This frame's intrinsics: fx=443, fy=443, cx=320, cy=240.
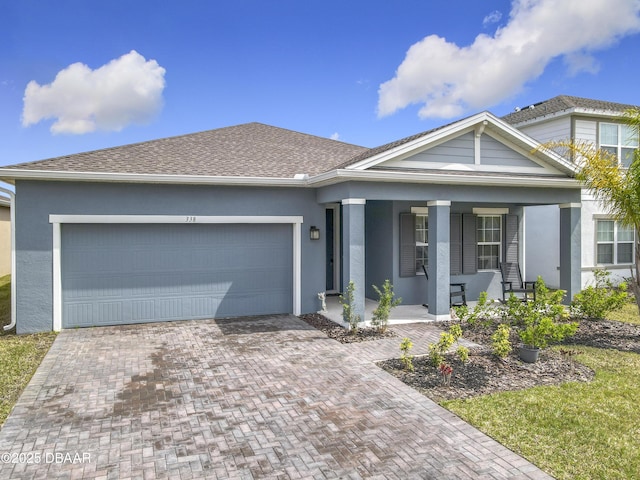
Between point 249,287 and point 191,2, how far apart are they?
8.56 metres

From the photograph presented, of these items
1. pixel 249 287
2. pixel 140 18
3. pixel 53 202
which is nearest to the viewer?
pixel 53 202

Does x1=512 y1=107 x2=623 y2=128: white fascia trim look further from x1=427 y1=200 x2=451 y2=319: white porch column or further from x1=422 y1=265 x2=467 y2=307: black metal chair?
x1=427 y1=200 x2=451 y2=319: white porch column

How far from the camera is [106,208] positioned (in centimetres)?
918

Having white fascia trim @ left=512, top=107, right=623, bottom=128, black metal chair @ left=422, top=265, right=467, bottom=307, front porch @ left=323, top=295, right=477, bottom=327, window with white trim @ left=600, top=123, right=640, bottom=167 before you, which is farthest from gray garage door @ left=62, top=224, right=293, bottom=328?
window with white trim @ left=600, top=123, right=640, bottom=167

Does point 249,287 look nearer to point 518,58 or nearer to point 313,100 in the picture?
point 313,100

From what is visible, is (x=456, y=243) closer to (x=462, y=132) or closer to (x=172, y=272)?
(x=462, y=132)

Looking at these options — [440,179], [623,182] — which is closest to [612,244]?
[623,182]

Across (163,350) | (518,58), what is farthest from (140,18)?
(518,58)

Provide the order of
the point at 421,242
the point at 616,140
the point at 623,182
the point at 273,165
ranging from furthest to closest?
the point at 616,140 < the point at 421,242 < the point at 273,165 < the point at 623,182

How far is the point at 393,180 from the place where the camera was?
30.2 ft

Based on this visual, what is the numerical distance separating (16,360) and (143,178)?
3.94 metres

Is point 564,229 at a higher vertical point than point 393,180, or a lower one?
lower

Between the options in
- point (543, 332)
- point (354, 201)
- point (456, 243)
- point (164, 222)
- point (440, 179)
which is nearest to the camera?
point (543, 332)

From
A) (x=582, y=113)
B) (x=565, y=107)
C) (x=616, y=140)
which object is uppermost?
(x=565, y=107)
